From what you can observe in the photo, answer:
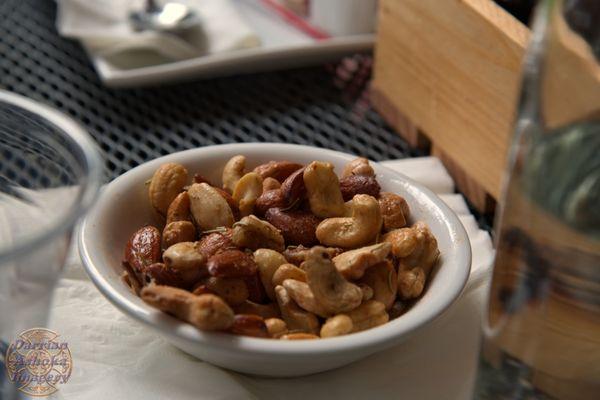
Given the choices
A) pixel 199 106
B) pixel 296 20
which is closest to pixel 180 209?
pixel 199 106

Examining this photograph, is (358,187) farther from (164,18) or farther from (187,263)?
(164,18)

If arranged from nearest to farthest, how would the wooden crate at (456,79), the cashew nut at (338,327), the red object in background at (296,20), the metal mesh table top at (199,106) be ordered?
the cashew nut at (338,327) → the wooden crate at (456,79) → the metal mesh table top at (199,106) → the red object in background at (296,20)

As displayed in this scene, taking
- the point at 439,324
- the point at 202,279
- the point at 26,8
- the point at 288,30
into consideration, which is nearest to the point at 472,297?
the point at 439,324

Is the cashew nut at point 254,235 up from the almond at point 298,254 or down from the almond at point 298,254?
up

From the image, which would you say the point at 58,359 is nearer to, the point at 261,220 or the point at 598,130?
the point at 261,220

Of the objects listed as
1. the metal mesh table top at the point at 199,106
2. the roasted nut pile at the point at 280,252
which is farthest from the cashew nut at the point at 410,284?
the metal mesh table top at the point at 199,106

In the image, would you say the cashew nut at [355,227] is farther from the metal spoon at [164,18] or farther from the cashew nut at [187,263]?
the metal spoon at [164,18]

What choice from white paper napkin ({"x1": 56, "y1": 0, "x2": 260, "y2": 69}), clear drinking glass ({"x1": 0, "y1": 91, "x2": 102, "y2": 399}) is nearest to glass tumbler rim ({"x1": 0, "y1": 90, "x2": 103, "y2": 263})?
clear drinking glass ({"x1": 0, "y1": 91, "x2": 102, "y2": 399})
